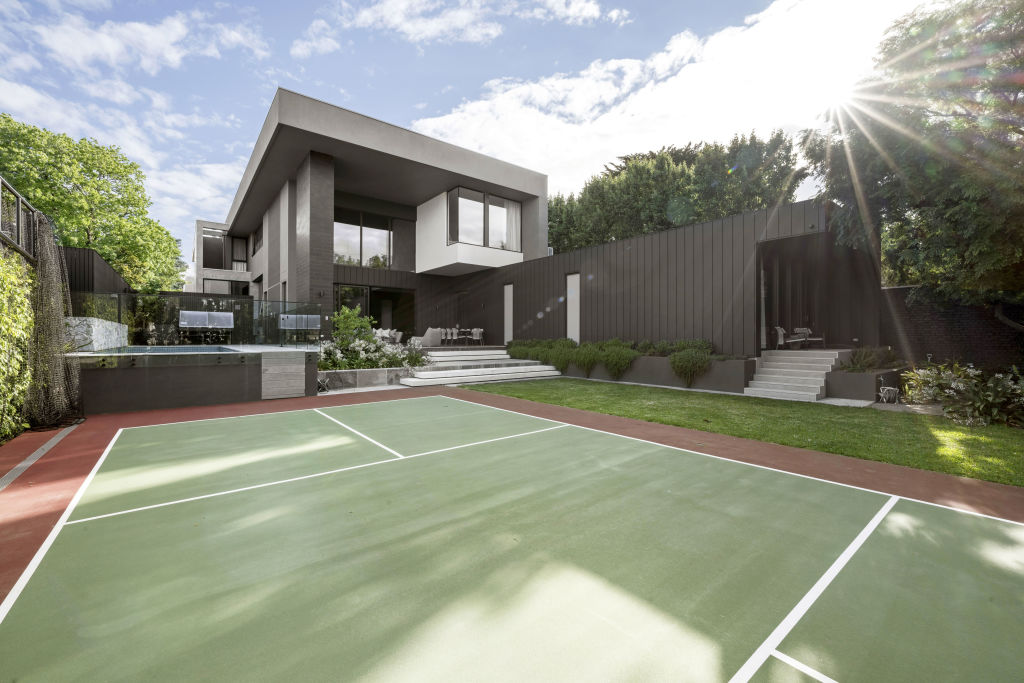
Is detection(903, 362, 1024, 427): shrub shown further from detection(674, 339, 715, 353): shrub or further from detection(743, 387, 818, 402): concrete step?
detection(674, 339, 715, 353): shrub

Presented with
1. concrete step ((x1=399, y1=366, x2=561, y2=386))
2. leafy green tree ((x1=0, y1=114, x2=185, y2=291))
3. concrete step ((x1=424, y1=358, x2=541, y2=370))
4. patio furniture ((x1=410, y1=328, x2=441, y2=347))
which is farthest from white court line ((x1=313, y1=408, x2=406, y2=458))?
leafy green tree ((x1=0, y1=114, x2=185, y2=291))

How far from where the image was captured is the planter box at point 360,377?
33.4ft

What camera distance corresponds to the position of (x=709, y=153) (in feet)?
71.8

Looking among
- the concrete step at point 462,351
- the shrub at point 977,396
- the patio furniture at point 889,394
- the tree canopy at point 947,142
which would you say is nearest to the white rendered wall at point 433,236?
the concrete step at point 462,351

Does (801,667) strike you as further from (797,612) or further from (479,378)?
(479,378)

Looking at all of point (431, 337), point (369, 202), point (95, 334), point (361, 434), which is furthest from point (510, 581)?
point (369, 202)

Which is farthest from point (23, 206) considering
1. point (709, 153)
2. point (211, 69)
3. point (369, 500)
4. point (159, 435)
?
point (709, 153)

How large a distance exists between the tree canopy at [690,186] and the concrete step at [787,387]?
1458 cm

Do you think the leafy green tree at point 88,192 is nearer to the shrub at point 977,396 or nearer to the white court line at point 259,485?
the white court line at point 259,485

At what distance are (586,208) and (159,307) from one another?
71.8ft

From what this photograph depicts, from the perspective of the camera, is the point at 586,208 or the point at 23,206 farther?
the point at 586,208

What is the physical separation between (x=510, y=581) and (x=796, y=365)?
10.3m

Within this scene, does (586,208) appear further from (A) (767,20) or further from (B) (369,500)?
(B) (369,500)

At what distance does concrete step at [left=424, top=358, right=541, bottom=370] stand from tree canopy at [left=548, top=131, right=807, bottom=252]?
43.9 ft
